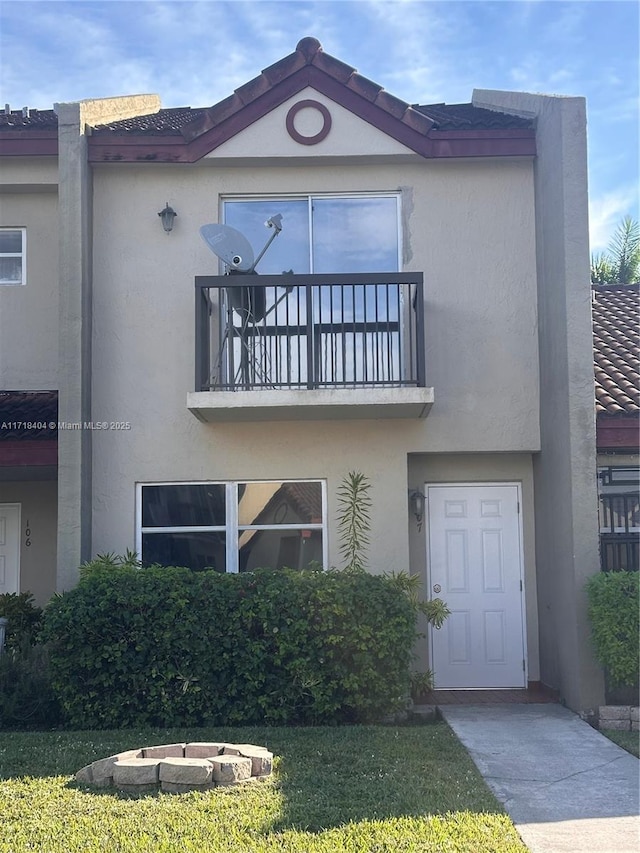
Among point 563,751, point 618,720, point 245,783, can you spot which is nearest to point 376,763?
point 245,783

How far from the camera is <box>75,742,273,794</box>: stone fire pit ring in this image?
21.2ft

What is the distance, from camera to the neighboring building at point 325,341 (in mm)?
9914

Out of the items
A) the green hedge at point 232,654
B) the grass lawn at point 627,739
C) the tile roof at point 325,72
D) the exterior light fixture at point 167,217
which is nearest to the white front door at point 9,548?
the green hedge at point 232,654

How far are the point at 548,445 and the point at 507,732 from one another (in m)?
3.12

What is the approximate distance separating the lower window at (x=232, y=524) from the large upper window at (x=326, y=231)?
250 centimetres

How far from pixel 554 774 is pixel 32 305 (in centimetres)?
788

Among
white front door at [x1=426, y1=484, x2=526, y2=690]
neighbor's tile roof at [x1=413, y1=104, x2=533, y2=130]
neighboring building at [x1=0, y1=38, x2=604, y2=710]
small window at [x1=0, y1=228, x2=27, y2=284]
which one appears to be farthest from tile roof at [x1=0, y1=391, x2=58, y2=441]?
neighbor's tile roof at [x1=413, y1=104, x2=533, y2=130]

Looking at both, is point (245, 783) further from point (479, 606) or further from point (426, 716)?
point (479, 606)

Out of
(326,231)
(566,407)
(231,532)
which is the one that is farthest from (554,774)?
(326,231)

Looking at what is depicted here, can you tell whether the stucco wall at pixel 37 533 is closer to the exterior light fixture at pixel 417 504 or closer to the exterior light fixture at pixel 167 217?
the exterior light fixture at pixel 167 217

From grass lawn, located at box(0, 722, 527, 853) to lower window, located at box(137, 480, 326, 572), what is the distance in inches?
103

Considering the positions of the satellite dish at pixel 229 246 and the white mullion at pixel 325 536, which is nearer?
the satellite dish at pixel 229 246

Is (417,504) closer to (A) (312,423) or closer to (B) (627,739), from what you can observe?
(A) (312,423)

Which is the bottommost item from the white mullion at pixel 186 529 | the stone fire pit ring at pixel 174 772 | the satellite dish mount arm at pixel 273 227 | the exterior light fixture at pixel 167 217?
the stone fire pit ring at pixel 174 772
